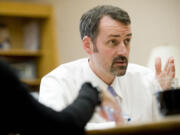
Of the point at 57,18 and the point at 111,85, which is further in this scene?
the point at 57,18

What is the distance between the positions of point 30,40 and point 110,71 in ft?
8.03

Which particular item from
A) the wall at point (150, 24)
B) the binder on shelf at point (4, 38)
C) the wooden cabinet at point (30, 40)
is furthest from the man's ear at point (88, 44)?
the binder on shelf at point (4, 38)

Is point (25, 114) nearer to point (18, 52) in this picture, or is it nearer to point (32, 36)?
point (18, 52)

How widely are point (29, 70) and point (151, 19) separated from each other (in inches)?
60.7

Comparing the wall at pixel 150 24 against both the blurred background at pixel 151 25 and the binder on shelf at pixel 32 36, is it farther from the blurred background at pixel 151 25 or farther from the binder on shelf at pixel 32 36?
the binder on shelf at pixel 32 36

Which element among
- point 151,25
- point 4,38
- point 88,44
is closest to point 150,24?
point 151,25

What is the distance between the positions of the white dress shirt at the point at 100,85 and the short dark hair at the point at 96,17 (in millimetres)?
177

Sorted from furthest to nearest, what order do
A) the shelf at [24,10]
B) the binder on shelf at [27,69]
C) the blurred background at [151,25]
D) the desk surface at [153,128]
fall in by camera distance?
1. the binder on shelf at [27,69]
2. the shelf at [24,10]
3. the blurred background at [151,25]
4. the desk surface at [153,128]

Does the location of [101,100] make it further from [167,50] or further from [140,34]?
[140,34]

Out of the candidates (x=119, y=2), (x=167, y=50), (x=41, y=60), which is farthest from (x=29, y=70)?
(x=167, y=50)

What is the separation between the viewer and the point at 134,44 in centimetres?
344

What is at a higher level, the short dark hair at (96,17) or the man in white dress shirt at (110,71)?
the short dark hair at (96,17)

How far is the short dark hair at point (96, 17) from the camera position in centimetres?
192

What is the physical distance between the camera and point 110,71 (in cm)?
195
